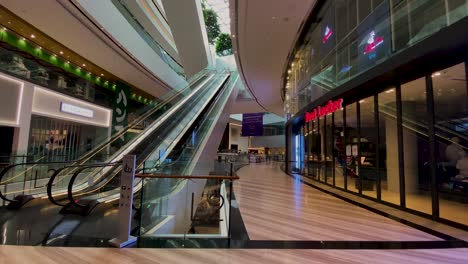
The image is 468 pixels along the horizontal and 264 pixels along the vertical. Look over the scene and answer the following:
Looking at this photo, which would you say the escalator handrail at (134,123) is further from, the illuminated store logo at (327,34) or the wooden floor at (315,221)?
the illuminated store logo at (327,34)

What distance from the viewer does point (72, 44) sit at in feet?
30.1

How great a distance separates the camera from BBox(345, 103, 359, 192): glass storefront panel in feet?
22.1

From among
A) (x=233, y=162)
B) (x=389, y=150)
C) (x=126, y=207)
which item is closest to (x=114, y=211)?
(x=126, y=207)

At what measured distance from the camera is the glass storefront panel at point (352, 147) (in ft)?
22.1

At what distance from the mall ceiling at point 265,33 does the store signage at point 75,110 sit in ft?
25.4

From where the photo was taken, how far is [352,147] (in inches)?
273

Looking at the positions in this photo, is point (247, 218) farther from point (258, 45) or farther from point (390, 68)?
point (258, 45)

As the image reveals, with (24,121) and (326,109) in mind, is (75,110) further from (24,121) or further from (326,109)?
(326,109)

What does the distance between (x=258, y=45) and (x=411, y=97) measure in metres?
5.68

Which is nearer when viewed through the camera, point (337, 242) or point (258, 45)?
point (337, 242)

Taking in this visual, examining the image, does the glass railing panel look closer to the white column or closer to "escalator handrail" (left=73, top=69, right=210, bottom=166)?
"escalator handrail" (left=73, top=69, right=210, bottom=166)

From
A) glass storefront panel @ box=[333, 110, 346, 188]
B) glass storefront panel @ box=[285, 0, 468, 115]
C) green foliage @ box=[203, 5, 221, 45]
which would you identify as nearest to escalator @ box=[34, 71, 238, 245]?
glass storefront panel @ box=[333, 110, 346, 188]

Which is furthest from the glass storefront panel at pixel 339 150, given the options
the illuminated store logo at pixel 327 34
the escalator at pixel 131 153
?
the escalator at pixel 131 153

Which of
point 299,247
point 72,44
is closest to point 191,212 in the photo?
point 299,247
